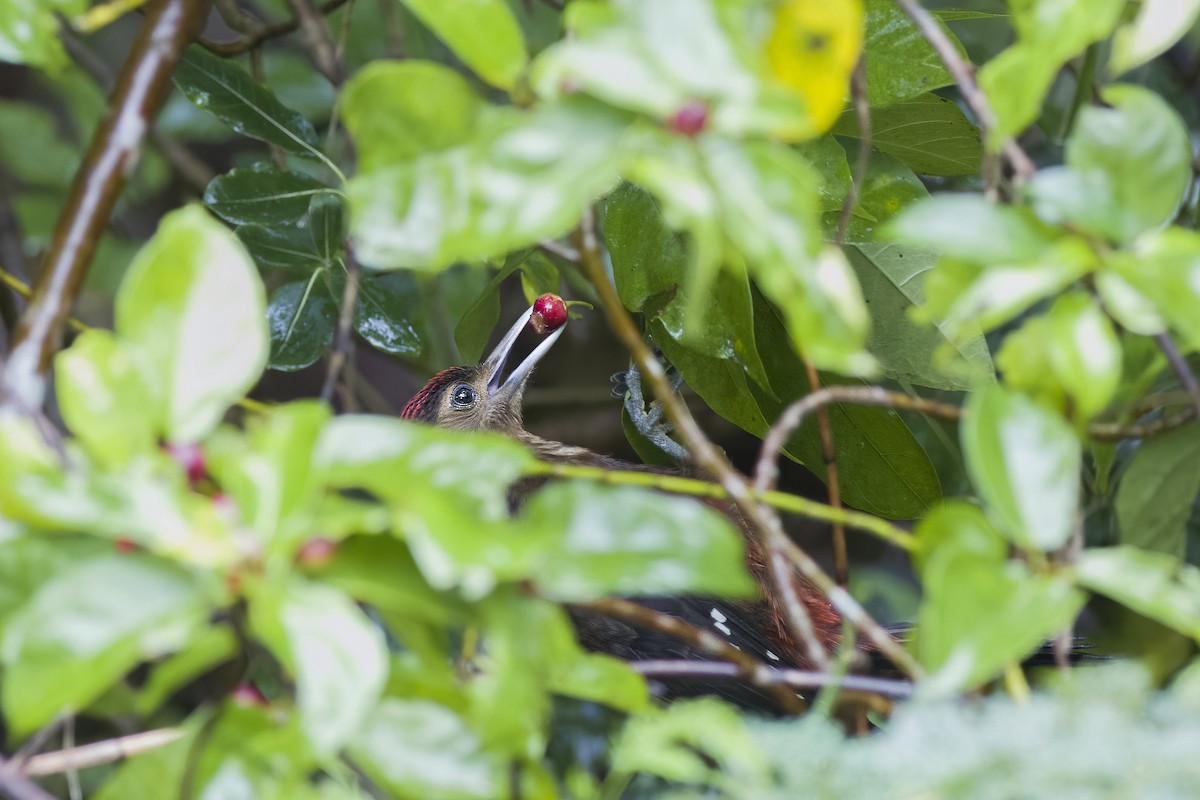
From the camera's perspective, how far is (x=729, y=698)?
235 cm

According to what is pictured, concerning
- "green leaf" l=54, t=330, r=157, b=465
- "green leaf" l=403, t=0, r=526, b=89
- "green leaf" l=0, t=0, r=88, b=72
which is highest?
"green leaf" l=403, t=0, r=526, b=89

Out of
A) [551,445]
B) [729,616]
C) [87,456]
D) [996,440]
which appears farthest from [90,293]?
[996,440]

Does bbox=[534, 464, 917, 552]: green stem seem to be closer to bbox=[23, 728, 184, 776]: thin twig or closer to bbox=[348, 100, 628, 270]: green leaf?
bbox=[348, 100, 628, 270]: green leaf

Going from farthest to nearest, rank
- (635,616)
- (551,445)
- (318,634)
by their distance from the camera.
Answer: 1. (551,445)
2. (635,616)
3. (318,634)

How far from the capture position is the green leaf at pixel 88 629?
680 millimetres

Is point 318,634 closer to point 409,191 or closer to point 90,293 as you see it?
point 409,191

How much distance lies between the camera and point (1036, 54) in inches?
32.5

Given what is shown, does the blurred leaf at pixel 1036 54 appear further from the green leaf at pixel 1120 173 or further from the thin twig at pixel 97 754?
the thin twig at pixel 97 754

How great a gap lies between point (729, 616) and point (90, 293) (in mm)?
2306

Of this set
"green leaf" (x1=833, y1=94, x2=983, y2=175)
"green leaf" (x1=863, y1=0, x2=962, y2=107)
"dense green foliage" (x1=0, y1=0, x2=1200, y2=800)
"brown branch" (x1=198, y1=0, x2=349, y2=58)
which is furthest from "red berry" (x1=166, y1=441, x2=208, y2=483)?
"brown branch" (x1=198, y1=0, x2=349, y2=58)

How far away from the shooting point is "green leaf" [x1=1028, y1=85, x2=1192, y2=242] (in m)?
0.83

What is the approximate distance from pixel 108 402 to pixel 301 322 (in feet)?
4.07

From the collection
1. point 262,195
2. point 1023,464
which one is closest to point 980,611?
point 1023,464

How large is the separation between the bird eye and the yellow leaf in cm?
261
